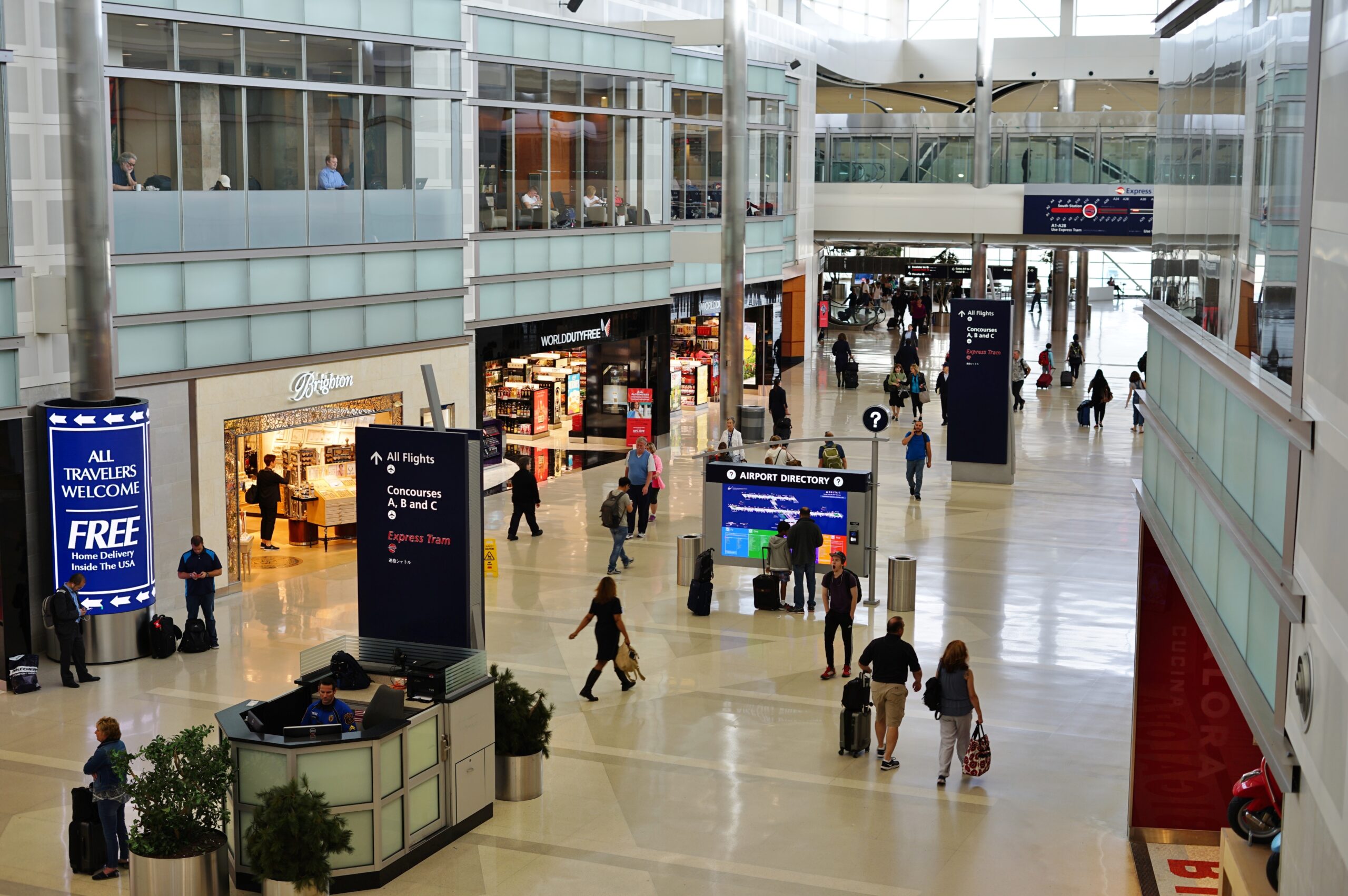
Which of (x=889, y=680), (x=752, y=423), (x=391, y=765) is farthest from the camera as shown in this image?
(x=752, y=423)

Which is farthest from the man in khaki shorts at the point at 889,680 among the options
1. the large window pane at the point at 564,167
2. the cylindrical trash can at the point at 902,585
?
the large window pane at the point at 564,167

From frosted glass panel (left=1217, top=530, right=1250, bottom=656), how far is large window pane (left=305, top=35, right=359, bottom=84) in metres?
16.6

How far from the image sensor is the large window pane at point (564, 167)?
2864cm

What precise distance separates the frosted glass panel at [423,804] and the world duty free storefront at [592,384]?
18.8m

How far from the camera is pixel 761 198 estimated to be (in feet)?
136

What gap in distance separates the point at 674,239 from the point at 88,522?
17.6 m

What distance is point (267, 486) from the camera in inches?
854

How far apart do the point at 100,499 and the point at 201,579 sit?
4.77 ft

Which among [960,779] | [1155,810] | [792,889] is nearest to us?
[792,889]

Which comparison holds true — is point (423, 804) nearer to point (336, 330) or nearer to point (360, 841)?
point (360, 841)

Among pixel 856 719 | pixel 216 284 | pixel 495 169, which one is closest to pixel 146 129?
pixel 216 284

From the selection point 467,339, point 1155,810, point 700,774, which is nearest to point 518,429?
point 467,339

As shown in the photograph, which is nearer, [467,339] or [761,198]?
[467,339]

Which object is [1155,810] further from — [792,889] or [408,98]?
[408,98]
